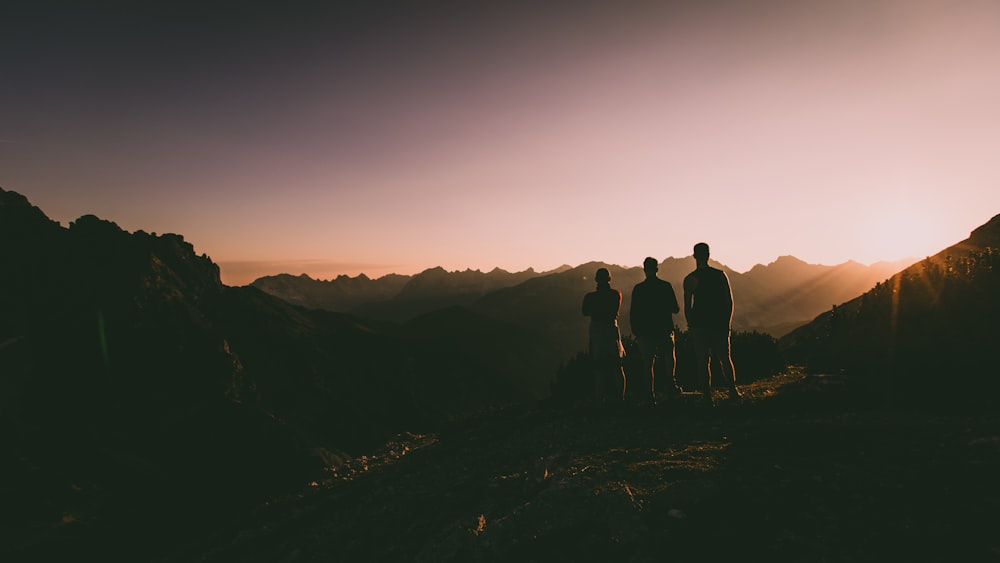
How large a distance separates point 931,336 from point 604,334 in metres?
6.97

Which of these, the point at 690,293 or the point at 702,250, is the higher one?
the point at 702,250

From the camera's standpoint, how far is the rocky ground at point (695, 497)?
299 centimetres

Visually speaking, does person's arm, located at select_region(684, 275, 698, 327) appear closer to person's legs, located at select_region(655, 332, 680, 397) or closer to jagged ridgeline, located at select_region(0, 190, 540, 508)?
person's legs, located at select_region(655, 332, 680, 397)

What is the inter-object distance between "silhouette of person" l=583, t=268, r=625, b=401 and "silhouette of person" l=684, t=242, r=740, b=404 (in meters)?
1.62

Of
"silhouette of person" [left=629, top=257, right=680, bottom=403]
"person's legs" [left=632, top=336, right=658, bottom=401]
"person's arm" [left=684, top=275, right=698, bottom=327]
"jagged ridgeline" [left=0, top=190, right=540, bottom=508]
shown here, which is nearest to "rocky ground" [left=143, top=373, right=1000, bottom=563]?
"person's legs" [left=632, top=336, right=658, bottom=401]

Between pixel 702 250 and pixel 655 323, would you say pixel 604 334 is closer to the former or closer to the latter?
pixel 655 323

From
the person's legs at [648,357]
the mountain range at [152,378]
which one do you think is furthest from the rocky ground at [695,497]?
the mountain range at [152,378]

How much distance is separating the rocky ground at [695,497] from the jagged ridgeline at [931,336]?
43.3 inches

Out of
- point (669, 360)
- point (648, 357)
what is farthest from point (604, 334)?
point (669, 360)

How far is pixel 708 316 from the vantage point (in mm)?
8008

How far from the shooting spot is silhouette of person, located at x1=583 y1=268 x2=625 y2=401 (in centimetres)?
926

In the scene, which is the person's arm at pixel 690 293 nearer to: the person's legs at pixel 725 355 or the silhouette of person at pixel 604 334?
the person's legs at pixel 725 355

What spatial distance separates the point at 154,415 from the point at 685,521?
26.2 metres

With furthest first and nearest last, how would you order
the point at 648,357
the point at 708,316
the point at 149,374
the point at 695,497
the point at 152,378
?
the point at 149,374 → the point at 152,378 → the point at 648,357 → the point at 708,316 → the point at 695,497
